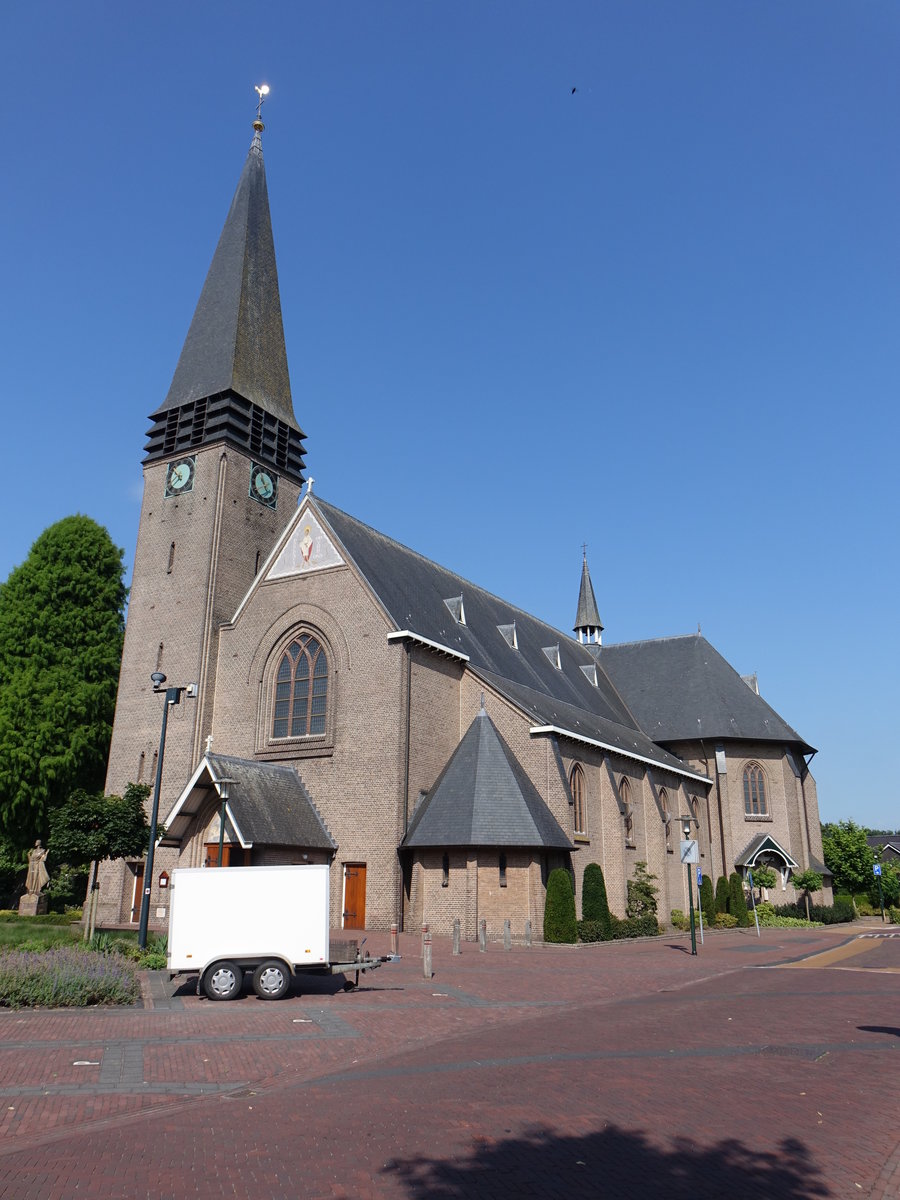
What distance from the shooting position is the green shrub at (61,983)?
1466 centimetres

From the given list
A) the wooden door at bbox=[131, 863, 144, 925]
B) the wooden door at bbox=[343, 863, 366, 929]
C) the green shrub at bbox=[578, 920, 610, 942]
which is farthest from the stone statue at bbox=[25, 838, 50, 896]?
the green shrub at bbox=[578, 920, 610, 942]

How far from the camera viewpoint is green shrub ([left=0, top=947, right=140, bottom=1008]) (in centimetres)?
1466

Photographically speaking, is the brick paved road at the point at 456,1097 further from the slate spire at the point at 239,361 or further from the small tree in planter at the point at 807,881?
the small tree in planter at the point at 807,881

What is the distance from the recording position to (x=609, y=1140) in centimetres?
759

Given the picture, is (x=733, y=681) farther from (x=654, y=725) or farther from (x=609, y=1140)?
(x=609, y=1140)

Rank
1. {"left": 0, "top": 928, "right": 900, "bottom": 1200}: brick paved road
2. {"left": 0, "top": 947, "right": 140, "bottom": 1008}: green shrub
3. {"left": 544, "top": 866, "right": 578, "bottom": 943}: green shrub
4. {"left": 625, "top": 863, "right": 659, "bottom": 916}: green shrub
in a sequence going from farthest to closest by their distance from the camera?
{"left": 625, "top": 863, "right": 659, "bottom": 916}: green shrub → {"left": 544, "top": 866, "right": 578, "bottom": 943}: green shrub → {"left": 0, "top": 947, "right": 140, "bottom": 1008}: green shrub → {"left": 0, "top": 928, "right": 900, "bottom": 1200}: brick paved road

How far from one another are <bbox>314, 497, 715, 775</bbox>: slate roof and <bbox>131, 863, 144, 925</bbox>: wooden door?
44.9 feet

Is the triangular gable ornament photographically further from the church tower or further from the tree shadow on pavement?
the tree shadow on pavement

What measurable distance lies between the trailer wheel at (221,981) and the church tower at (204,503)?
18.5 meters

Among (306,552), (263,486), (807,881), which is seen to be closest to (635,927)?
(306,552)

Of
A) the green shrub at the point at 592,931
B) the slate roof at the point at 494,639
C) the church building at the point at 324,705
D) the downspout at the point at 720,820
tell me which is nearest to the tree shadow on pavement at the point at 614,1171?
the church building at the point at 324,705

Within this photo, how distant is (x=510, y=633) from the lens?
139 feet

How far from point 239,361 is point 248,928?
2788 cm

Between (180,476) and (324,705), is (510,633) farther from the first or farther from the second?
(180,476)
